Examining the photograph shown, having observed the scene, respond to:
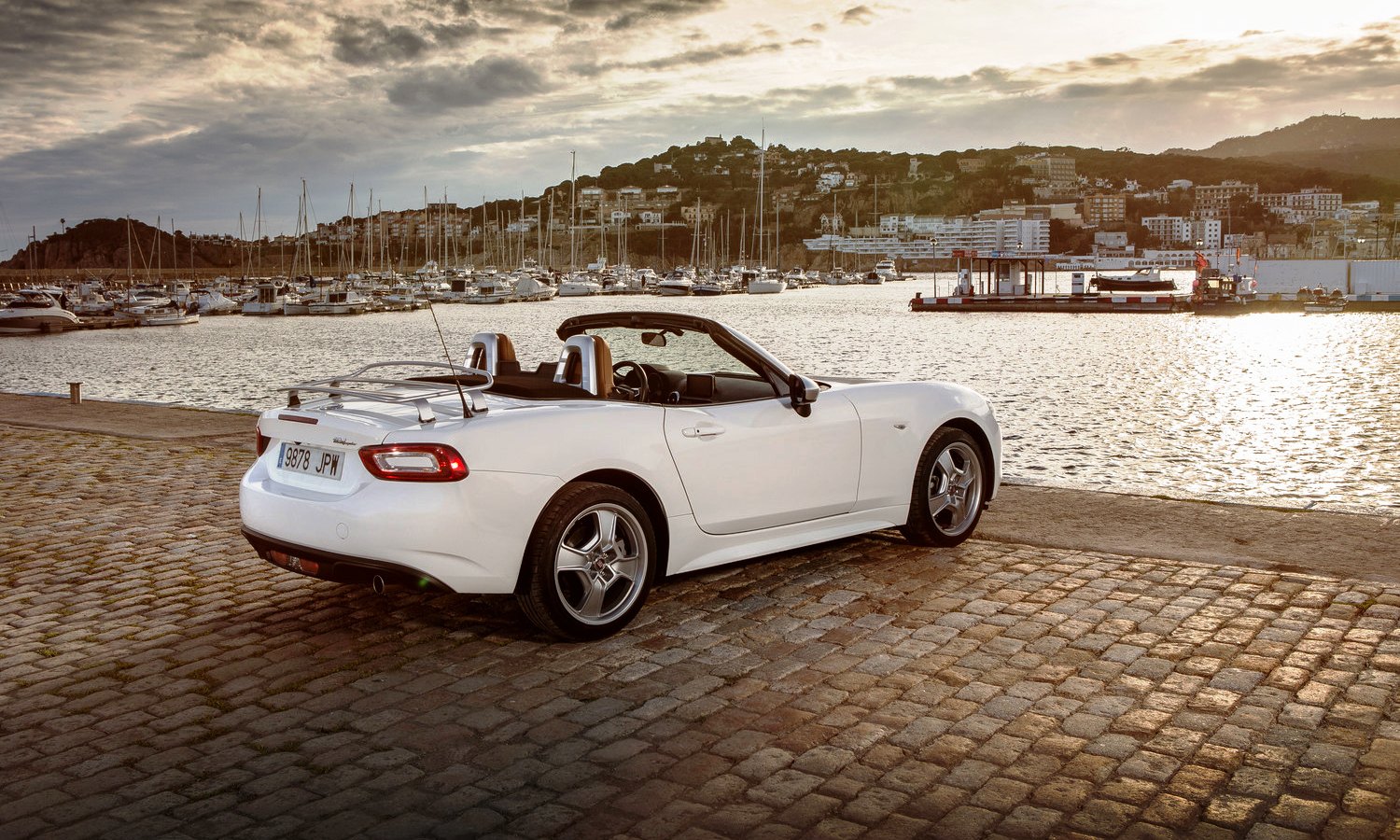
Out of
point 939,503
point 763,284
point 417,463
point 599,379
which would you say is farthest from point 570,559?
point 763,284

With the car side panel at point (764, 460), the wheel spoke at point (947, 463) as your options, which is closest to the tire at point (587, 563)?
the car side panel at point (764, 460)

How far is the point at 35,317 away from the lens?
245 ft

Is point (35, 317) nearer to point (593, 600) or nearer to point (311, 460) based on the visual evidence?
point (311, 460)

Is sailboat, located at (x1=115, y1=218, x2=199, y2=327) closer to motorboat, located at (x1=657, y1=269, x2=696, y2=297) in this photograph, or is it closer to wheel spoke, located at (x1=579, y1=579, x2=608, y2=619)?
motorboat, located at (x1=657, y1=269, x2=696, y2=297)

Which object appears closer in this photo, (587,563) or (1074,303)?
(587,563)

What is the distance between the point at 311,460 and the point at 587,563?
133cm

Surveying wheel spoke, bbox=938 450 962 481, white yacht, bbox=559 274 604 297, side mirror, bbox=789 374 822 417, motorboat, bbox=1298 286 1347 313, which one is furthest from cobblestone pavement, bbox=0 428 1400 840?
white yacht, bbox=559 274 604 297

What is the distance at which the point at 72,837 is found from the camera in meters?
3.77

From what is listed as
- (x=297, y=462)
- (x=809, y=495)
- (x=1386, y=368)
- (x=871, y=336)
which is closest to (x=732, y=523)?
(x=809, y=495)

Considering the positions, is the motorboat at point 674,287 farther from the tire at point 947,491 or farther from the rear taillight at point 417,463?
the rear taillight at point 417,463

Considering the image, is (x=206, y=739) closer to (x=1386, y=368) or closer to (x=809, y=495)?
(x=809, y=495)

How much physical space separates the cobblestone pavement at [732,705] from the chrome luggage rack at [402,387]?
0.99m

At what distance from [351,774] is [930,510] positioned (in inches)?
166

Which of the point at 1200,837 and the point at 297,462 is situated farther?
the point at 297,462
